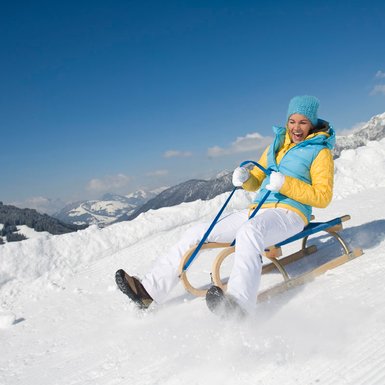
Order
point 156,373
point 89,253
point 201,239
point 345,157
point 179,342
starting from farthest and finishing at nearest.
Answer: point 345,157, point 89,253, point 201,239, point 179,342, point 156,373

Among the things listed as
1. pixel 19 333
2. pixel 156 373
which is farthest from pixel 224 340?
pixel 19 333

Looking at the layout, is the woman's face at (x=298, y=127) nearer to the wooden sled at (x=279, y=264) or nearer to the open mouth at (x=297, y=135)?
the open mouth at (x=297, y=135)

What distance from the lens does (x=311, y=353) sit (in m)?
2.49

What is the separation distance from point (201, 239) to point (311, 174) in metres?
1.34

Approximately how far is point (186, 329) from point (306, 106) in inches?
103

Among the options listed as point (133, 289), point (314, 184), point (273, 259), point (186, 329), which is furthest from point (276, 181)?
point (133, 289)

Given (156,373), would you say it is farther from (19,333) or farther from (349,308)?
(19,333)

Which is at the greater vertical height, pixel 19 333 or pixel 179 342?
pixel 19 333

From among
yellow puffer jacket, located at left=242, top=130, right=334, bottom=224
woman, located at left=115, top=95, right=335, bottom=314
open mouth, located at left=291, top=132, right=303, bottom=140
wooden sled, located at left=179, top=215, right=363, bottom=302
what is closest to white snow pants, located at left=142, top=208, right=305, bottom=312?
woman, located at left=115, top=95, right=335, bottom=314

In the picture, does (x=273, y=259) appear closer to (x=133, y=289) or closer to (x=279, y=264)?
(x=279, y=264)

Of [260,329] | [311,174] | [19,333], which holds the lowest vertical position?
[260,329]

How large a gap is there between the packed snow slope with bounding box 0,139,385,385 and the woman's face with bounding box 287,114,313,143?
1478 mm

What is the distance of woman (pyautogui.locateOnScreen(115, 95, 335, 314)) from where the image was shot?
3.26 metres

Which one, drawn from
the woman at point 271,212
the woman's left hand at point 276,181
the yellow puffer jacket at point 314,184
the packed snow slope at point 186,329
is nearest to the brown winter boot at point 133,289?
the woman at point 271,212
